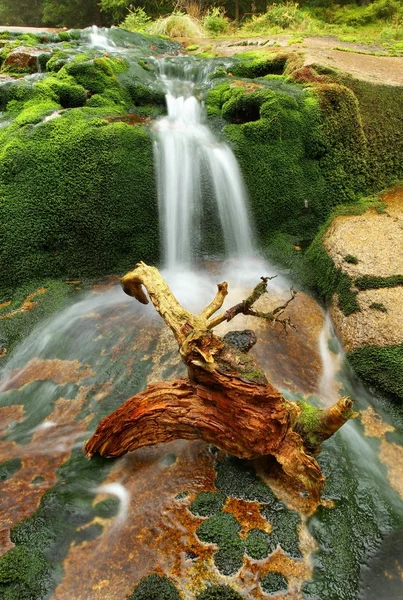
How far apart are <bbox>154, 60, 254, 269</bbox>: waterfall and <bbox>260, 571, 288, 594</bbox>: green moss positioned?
4520mm

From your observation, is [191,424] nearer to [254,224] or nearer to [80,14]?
[254,224]

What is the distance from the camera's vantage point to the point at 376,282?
526cm

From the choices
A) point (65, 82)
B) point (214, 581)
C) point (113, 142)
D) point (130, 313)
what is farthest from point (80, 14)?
point (214, 581)

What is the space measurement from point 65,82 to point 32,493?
22.7ft

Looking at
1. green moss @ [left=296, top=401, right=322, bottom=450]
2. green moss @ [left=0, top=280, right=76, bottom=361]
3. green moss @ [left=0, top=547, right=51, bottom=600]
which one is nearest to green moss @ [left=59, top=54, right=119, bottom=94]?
green moss @ [left=0, top=280, right=76, bottom=361]

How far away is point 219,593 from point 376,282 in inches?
158

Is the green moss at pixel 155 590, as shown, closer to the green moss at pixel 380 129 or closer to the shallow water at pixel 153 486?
the shallow water at pixel 153 486

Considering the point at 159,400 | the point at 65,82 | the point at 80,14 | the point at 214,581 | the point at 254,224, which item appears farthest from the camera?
the point at 80,14

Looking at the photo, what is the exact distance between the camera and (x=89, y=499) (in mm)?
3199

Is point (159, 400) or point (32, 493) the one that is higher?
point (159, 400)

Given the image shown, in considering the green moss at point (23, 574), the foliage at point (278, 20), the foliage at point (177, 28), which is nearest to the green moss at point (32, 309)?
the green moss at point (23, 574)

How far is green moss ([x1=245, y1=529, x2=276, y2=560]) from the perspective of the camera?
2805 mm

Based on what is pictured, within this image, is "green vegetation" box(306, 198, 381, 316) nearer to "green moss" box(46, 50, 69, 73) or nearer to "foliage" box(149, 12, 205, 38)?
"green moss" box(46, 50, 69, 73)

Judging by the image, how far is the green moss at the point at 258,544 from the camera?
2.80 meters
